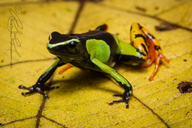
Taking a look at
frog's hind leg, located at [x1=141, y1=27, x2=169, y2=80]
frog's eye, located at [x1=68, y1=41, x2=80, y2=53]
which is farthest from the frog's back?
frog's hind leg, located at [x1=141, y1=27, x2=169, y2=80]

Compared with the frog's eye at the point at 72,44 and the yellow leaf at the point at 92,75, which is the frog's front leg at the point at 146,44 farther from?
the frog's eye at the point at 72,44

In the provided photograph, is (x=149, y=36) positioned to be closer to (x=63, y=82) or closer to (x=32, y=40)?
(x=63, y=82)

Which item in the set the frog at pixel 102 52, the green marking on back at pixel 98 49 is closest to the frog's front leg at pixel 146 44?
the frog at pixel 102 52

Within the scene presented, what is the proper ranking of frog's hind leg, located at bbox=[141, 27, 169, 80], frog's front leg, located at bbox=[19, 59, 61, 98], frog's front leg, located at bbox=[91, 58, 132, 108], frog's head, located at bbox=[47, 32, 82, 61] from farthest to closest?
frog's hind leg, located at bbox=[141, 27, 169, 80], frog's front leg, located at bbox=[19, 59, 61, 98], frog's front leg, located at bbox=[91, 58, 132, 108], frog's head, located at bbox=[47, 32, 82, 61]

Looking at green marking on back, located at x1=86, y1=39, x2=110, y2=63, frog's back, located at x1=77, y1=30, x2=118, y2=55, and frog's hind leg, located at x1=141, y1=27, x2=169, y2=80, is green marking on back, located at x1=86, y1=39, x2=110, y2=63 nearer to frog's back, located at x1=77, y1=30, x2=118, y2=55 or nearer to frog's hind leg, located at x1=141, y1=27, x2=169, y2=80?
frog's back, located at x1=77, y1=30, x2=118, y2=55

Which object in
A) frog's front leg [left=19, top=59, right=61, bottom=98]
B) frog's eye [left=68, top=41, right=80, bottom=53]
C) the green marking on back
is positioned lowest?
frog's front leg [left=19, top=59, right=61, bottom=98]

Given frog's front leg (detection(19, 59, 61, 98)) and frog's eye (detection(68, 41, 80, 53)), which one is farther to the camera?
frog's front leg (detection(19, 59, 61, 98))

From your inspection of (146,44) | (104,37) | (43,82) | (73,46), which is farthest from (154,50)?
(43,82)

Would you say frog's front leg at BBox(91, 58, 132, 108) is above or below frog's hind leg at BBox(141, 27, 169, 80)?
below
